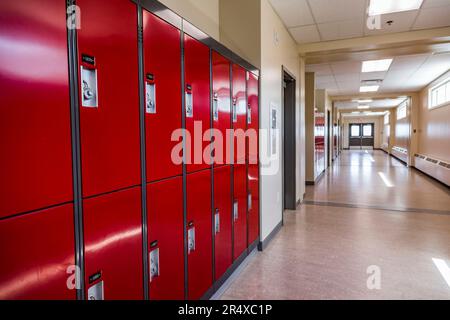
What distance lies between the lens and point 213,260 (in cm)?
231

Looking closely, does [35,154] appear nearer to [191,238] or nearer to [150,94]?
[150,94]

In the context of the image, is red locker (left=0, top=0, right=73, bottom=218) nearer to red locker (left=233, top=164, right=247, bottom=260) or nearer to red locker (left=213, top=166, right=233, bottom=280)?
red locker (left=213, top=166, right=233, bottom=280)

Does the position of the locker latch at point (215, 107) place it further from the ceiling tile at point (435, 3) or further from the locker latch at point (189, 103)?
the ceiling tile at point (435, 3)

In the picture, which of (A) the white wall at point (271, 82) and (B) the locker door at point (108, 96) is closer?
(B) the locker door at point (108, 96)

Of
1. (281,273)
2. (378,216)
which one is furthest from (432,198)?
(281,273)

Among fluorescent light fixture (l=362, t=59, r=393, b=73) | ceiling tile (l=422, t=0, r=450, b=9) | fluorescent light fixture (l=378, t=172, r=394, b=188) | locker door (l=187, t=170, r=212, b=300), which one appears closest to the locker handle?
locker door (l=187, t=170, r=212, b=300)

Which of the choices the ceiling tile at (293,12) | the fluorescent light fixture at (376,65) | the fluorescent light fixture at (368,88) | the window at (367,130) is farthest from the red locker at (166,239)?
the window at (367,130)

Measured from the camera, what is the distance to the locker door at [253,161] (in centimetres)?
304

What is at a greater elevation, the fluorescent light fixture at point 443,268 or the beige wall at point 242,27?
the beige wall at point 242,27

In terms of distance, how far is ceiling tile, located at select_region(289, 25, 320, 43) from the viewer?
4425mm

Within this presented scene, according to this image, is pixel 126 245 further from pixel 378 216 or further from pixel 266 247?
pixel 378 216

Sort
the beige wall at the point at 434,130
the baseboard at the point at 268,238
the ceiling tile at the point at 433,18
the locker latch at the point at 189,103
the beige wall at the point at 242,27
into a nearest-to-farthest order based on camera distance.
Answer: the locker latch at the point at 189,103, the beige wall at the point at 242,27, the baseboard at the point at 268,238, the ceiling tile at the point at 433,18, the beige wall at the point at 434,130

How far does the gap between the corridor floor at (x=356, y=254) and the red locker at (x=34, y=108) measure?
5.88 ft

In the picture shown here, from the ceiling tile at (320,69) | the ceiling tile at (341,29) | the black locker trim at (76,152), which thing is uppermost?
the ceiling tile at (320,69)
